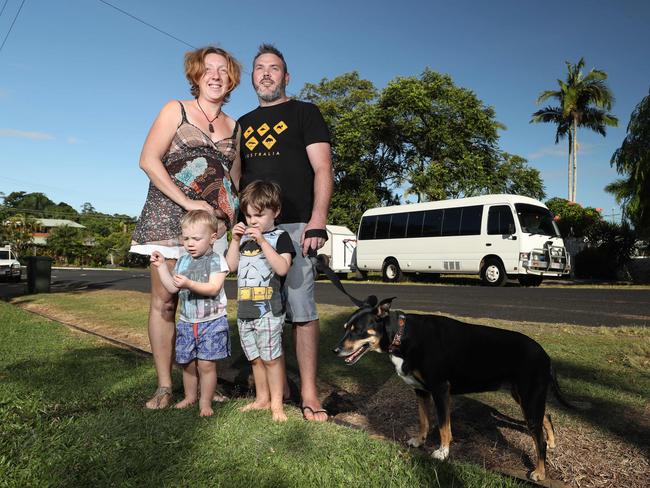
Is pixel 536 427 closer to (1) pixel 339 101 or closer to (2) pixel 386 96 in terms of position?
(2) pixel 386 96

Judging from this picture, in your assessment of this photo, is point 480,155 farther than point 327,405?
Yes

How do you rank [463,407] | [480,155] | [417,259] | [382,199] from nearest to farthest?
[463,407] < [417,259] < [480,155] < [382,199]

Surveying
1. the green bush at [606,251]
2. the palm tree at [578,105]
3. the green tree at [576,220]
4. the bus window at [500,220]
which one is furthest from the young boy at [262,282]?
the palm tree at [578,105]

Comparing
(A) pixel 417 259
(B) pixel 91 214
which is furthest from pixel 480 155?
(B) pixel 91 214

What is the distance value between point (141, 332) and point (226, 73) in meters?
4.85

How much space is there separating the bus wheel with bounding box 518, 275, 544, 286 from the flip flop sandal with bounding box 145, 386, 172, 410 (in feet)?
56.2

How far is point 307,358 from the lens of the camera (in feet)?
11.4

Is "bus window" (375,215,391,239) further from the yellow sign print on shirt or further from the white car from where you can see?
the yellow sign print on shirt

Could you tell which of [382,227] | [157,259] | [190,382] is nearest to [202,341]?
[190,382]

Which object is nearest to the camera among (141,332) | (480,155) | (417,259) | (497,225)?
(141,332)

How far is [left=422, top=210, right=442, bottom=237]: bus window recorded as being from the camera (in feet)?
66.7

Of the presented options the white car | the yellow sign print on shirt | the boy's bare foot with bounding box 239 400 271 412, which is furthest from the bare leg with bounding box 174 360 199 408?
the white car

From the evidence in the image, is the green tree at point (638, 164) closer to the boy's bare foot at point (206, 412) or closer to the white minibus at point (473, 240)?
the white minibus at point (473, 240)

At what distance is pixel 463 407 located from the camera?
11.8 ft
